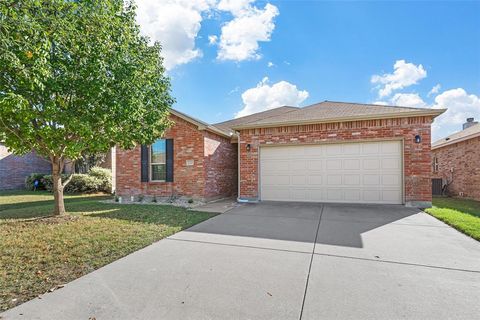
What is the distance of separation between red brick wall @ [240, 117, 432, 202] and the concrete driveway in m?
3.24

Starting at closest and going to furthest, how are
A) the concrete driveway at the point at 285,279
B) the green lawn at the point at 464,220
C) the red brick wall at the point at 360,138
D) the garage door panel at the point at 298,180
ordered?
the concrete driveway at the point at 285,279 → the green lawn at the point at 464,220 → the red brick wall at the point at 360,138 → the garage door panel at the point at 298,180

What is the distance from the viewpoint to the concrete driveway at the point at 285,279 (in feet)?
7.74

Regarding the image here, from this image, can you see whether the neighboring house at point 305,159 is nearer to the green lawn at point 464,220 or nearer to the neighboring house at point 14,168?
the green lawn at point 464,220

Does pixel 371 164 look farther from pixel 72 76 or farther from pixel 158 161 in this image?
pixel 72 76

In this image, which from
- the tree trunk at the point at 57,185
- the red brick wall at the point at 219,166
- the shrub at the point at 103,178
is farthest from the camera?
the shrub at the point at 103,178

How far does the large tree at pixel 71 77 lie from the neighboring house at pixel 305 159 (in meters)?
3.41

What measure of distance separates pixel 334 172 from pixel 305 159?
3.88 feet

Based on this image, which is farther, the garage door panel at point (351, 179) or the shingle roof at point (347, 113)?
the garage door panel at point (351, 179)

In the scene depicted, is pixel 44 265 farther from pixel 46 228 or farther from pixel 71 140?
pixel 71 140

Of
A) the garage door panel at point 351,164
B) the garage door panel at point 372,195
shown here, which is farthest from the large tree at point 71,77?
the garage door panel at point 372,195

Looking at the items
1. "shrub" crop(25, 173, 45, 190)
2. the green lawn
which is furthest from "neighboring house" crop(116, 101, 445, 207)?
"shrub" crop(25, 173, 45, 190)

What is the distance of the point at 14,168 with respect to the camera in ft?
54.4

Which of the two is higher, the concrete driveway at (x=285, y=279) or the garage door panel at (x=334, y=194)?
the garage door panel at (x=334, y=194)

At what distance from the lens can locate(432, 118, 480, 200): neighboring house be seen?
32.7ft
